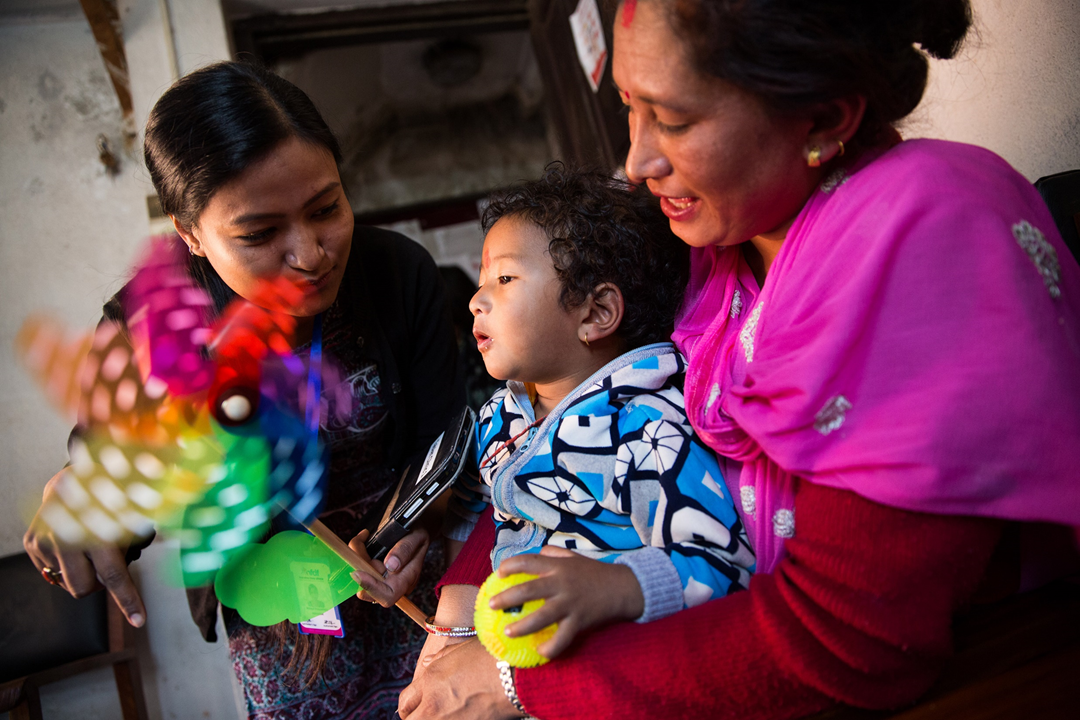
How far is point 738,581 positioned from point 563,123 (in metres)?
2.28

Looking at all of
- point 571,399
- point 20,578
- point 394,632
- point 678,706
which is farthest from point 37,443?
point 678,706

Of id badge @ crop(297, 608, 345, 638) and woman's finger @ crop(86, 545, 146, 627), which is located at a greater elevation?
woman's finger @ crop(86, 545, 146, 627)

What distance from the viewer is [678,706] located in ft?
2.04

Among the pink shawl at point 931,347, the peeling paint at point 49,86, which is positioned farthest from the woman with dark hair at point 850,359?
the peeling paint at point 49,86

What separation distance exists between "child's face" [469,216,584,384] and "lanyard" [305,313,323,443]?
28cm

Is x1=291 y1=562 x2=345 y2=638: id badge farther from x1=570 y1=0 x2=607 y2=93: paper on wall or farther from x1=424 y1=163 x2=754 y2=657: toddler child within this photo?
x1=570 y1=0 x2=607 y2=93: paper on wall

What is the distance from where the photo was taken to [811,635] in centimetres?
59

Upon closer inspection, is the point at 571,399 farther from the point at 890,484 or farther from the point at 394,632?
the point at 394,632

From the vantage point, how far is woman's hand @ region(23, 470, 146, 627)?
0.89 m

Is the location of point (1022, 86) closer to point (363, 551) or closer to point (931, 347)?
point (931, 347)

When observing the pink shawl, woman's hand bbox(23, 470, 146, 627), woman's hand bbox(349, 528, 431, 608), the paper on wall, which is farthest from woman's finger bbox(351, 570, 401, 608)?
the paper on wall

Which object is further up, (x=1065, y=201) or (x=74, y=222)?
(x=1065, y=201)

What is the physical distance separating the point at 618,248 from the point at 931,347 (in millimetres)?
504

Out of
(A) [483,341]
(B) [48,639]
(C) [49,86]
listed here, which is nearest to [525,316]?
(A) [483,341]
